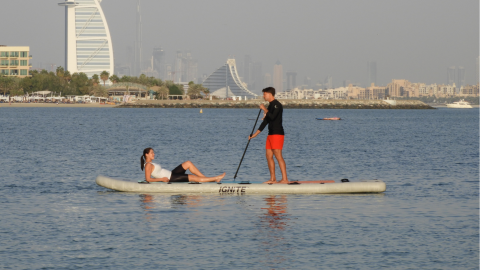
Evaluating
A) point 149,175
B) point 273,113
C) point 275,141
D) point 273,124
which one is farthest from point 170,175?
point 273,113

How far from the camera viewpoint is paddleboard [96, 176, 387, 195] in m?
17.4

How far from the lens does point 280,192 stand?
17.4 m

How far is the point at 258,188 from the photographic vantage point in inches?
687

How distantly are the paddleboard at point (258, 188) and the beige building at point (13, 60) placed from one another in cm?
19123

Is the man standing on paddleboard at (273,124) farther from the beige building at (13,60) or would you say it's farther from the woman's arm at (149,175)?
the beige building at (13,60)

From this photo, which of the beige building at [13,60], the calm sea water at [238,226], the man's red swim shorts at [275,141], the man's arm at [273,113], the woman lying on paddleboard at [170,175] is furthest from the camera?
the beige building at [13,60]

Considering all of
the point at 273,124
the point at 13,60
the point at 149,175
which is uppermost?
the point at 13,60

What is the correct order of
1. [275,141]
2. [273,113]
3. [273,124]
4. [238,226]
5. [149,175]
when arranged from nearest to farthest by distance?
[238,226]
[273,113]
[273,124]
[275,141]
[149,175]

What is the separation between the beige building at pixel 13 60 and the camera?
196875mm

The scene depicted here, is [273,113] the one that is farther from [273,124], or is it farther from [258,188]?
[258,188]

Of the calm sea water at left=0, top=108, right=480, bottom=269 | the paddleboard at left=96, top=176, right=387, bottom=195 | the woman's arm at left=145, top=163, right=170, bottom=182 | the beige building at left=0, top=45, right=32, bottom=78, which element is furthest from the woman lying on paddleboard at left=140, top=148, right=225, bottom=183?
the beige building at left=0, top=45, right=32, bottom=78

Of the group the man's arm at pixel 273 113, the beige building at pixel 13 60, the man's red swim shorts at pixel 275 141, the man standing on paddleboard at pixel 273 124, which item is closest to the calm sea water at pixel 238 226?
the man standing on paddleboard at pixel 273 124

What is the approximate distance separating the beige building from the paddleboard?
191 m

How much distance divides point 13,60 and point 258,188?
194 metres
